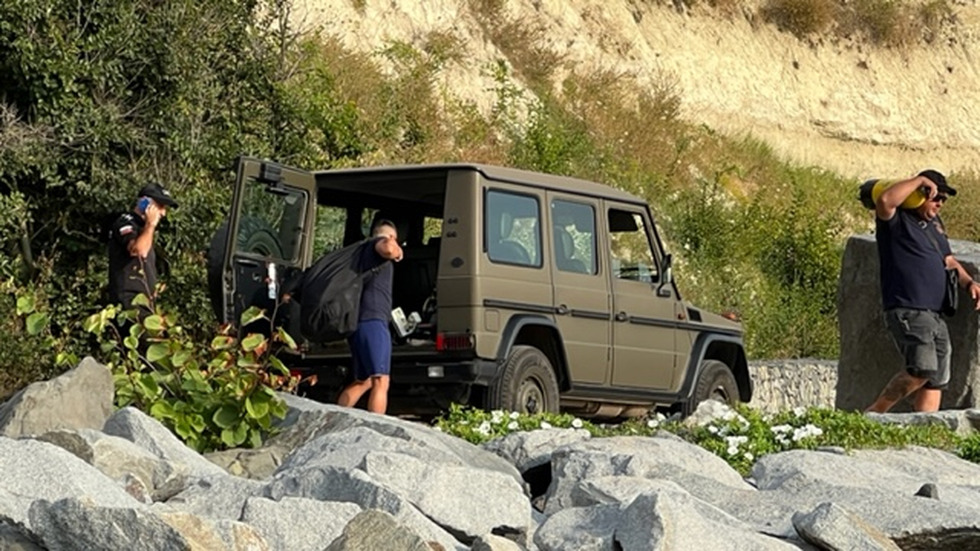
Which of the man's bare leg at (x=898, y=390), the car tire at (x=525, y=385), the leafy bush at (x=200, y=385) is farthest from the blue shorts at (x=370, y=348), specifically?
the man's bare leg at (x=898, y=390)

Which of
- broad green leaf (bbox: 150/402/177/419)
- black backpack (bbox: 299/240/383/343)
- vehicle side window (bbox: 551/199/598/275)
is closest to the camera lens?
broad green leaf (bbox: 150/402/177/419)

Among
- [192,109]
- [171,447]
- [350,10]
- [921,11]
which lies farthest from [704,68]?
[171,447]

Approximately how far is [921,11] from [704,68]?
7.04 metres

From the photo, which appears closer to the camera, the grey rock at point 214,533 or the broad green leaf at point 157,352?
the grey rock at point 214,533

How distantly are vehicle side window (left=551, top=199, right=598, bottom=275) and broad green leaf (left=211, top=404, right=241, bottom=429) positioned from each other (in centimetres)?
468

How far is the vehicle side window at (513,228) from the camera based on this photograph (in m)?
13.2

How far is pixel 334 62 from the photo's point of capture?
81.8 feet

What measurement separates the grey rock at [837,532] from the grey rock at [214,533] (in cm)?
219

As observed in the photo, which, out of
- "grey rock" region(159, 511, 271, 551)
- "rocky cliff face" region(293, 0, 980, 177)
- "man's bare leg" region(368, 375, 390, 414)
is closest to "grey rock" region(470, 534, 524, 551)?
"grey rock" region(159, 511, 271, 551)

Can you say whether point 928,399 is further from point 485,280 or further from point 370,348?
point 370,348

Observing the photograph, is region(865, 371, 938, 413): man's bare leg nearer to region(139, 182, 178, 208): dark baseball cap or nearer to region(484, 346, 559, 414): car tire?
region(484, 346, 559, 414): car tire

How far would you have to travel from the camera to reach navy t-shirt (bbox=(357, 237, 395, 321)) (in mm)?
12266

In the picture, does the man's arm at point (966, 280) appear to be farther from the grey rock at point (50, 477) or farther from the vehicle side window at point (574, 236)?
the grey rock at point (50, 477)

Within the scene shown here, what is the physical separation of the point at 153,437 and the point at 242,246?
472 centimetres
